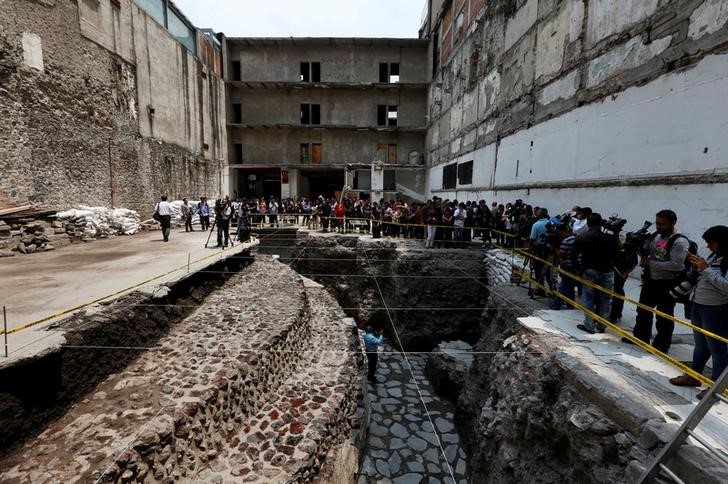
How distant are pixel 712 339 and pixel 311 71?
25391 mm

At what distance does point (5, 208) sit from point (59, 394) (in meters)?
7.86

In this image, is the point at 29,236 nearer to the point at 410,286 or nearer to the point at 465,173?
the point at 410,286

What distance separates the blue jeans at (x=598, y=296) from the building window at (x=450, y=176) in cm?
1331

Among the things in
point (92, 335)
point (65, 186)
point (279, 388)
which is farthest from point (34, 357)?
point (65, 186)

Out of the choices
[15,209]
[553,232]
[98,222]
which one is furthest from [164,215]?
[553,232]

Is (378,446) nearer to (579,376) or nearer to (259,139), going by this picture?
(579,376)

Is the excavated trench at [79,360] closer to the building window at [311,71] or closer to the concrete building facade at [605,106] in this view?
the concrete building facade at [605,106]

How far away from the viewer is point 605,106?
7.47 meters

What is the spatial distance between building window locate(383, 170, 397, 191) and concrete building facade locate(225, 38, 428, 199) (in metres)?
0.07

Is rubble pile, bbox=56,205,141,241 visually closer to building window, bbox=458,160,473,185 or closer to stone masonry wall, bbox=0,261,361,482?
stone masonry wall, bbox=0,261,361,482

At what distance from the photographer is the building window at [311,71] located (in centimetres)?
2441

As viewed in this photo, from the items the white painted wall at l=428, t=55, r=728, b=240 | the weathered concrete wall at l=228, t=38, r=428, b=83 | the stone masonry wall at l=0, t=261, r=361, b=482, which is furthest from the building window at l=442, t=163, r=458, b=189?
the stone masonry wall at l=0, t=261, r=361, b=482

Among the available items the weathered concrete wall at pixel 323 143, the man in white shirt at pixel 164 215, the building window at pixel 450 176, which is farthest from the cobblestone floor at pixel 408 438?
the weathered concrete wall at pixel 323 143

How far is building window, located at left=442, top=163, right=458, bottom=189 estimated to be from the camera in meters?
18.0
